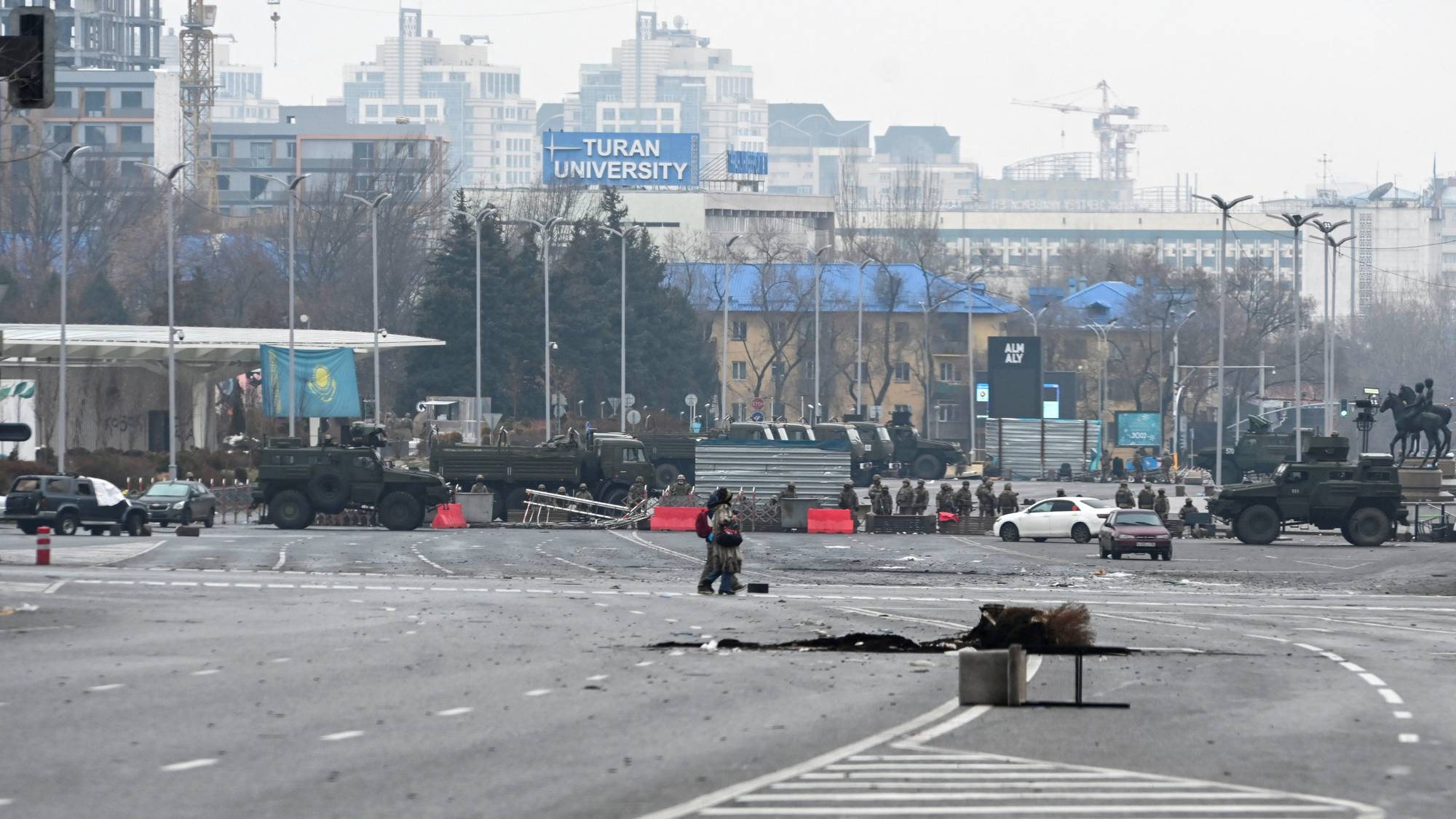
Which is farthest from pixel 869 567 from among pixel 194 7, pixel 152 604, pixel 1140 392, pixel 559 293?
pixel 194 7

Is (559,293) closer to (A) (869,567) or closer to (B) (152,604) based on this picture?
(A) (869,567)

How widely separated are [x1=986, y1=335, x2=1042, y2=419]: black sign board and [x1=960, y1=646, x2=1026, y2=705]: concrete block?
73.4 meters

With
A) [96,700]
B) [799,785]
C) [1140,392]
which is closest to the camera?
[799,785]

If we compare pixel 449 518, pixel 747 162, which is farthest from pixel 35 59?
pixel 747 162

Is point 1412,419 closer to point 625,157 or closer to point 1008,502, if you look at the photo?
point 1008,502

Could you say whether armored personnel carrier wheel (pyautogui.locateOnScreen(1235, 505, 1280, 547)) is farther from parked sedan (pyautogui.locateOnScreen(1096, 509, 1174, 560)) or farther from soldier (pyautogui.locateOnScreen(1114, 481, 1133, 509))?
parked sedan (pyautogui.locateOnScreen(1096, 509, 1174, 560))

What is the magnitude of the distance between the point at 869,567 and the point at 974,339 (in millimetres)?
85238

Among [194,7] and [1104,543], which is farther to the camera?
[194,7]

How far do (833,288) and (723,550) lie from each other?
93578 millimetres

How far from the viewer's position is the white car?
48062 mm

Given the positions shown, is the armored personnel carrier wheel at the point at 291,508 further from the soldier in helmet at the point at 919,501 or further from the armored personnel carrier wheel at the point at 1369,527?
the armored personnel carrier wheel at the point at 1369,527

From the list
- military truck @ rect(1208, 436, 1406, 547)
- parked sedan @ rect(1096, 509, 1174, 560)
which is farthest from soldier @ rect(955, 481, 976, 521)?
parked sedan @ rect(1096, 509, 1174, 560)

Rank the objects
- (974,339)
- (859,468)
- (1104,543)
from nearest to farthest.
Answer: (1104,543), (859,468), (974,339)

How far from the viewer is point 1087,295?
131 metres
